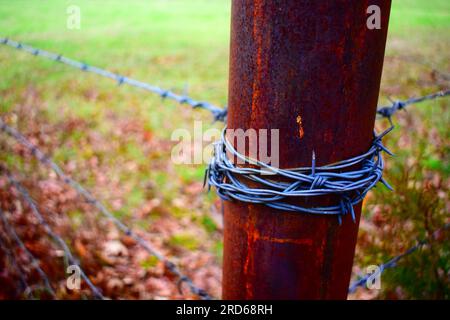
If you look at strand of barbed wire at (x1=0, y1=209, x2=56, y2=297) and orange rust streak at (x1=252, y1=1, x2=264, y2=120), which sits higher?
orange rust streak at (x1=252, y1=1, x2=264, y2=120)

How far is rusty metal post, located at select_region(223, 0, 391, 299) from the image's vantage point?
2.49 feet

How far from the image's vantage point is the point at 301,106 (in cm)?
80

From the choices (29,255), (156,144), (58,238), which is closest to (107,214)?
(58,238)

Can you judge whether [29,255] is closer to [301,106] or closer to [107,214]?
[107,214]

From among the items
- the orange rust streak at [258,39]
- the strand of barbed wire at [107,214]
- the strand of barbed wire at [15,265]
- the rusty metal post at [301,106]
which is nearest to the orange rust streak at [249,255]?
the rusty metal post at [301,106]

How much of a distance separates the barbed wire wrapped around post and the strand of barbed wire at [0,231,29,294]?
7.06 ft

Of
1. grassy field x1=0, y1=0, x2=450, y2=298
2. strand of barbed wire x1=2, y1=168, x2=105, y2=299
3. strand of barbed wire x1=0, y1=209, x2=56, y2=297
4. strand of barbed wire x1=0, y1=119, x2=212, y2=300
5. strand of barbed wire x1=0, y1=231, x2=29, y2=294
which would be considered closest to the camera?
strand of barbed wire x1=0, y1=119, x2=212, y2=300

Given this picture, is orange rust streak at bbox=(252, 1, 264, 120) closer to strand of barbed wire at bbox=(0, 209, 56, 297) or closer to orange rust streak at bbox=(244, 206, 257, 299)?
orange rust streak at bbox=(244, 206, 257, 299)

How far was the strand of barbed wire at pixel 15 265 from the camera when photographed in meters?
2.47

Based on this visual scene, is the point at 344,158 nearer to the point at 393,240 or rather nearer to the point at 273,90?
the point at 273,90

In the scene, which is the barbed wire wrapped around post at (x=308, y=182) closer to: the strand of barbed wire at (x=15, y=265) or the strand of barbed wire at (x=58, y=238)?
the strand of barbed wire at (x=58, y=238)

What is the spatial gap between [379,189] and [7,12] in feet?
38.2

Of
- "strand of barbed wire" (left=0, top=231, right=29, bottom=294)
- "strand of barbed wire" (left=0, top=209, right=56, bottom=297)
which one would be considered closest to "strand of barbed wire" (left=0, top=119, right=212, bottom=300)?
"strand of barbed wire" (left=0, top=209, right=56, bottom=297)
